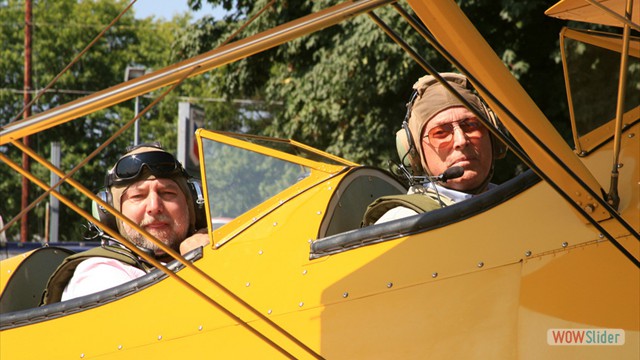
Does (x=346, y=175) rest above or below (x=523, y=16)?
below

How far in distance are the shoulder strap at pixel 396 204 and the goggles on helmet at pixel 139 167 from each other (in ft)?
4.52

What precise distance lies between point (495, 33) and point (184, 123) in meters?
4.49

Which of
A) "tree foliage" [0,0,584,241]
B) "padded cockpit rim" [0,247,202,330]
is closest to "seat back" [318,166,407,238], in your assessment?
"padded cockpit rim" [0,247,202,330]

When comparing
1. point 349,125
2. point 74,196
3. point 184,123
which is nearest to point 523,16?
point 349,125

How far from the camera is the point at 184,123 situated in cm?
1274

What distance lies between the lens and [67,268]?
3.88 m

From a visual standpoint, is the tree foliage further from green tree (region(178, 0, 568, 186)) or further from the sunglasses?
the sunglasses

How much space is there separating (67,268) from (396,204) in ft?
4.87

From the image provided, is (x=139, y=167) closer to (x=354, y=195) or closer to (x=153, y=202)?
(x=153, y=202)

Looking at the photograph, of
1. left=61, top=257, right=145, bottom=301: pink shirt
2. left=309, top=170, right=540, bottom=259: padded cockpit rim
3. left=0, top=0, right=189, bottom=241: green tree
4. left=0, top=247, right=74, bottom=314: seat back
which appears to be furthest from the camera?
left=0, top=0, right=189, bottom=241: green tree

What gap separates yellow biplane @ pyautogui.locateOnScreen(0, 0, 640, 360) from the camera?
246cm

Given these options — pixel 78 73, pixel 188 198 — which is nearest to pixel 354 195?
pixel 188 198

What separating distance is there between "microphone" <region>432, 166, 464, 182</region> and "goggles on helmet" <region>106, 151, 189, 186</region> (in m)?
1.41

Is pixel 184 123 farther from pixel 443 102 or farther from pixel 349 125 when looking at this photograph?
pixel 443 102
